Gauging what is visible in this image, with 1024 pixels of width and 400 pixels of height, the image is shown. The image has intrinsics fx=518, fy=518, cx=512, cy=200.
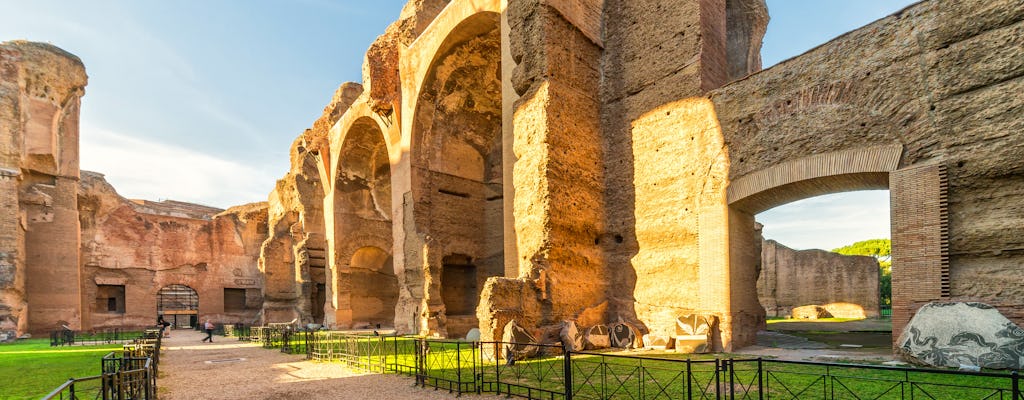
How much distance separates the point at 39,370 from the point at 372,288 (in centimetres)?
1213

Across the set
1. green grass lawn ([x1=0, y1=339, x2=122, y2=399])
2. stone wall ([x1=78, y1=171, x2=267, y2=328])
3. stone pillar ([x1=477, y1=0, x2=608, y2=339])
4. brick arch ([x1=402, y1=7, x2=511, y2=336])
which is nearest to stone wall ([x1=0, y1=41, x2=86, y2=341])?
stone wall ([x1=78, y1=171, x2=267, y2=328])

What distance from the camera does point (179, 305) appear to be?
29266 mm

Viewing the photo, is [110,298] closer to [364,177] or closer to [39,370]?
[364,177]

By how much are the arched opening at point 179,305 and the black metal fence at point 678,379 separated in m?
24.5

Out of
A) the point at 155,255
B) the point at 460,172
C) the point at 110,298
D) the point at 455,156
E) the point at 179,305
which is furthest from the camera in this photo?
the point at 179,305

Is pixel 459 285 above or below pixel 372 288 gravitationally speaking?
above

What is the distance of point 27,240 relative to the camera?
19.4 metres

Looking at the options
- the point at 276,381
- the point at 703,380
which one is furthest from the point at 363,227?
the point at 703,380

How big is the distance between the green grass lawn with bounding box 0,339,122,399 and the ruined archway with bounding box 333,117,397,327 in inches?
340

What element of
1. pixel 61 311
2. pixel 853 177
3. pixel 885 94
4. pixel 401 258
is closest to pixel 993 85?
pixel 885 94

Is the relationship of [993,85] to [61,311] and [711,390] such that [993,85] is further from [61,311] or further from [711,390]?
[61,311]

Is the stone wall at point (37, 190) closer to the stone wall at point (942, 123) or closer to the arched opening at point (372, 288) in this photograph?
the arched opening at point (372, 288)

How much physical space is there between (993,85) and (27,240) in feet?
90.9

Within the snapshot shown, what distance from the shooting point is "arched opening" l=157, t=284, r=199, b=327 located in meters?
28.7
